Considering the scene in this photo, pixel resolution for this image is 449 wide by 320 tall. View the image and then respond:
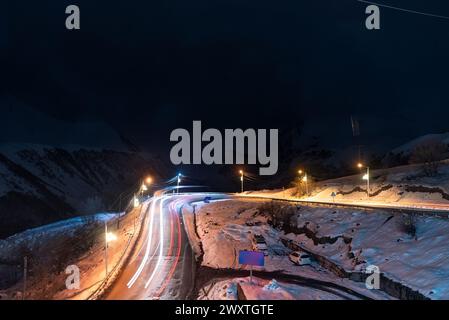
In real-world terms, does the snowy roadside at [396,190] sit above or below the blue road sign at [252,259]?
above

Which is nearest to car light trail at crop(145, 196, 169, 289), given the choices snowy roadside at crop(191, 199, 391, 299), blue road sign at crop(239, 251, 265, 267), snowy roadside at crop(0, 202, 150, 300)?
snowy roadside at crop(0, 202, 150, 300)

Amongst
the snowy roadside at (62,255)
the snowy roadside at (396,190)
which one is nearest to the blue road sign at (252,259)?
the snowy roadside at (62,255)

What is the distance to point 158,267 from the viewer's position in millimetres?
32969

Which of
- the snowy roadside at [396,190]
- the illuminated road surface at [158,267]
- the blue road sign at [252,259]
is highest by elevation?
the snowy roadside at [396,190]

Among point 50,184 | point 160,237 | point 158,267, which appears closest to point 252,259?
point 158,267

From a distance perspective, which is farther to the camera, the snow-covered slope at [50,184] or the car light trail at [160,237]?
the snow-covered slope at [50,184]

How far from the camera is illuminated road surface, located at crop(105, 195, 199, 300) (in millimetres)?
27031

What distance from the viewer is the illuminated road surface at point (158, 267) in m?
27.0

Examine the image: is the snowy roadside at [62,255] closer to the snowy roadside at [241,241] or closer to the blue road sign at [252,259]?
the snowy roadside at [241,241]

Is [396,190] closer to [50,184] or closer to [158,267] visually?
[158,267]

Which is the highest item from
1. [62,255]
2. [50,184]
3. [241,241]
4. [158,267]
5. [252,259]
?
[50,184]

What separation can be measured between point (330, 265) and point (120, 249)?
25.6 m

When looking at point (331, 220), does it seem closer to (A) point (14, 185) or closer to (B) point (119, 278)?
(B) point (119, 278)

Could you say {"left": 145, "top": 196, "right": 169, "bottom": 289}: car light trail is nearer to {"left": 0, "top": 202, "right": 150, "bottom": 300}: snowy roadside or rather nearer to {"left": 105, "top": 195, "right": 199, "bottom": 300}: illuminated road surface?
{"left": 105, "top": 195, "right": 199, "bottom": 300}: illuminated road surface
